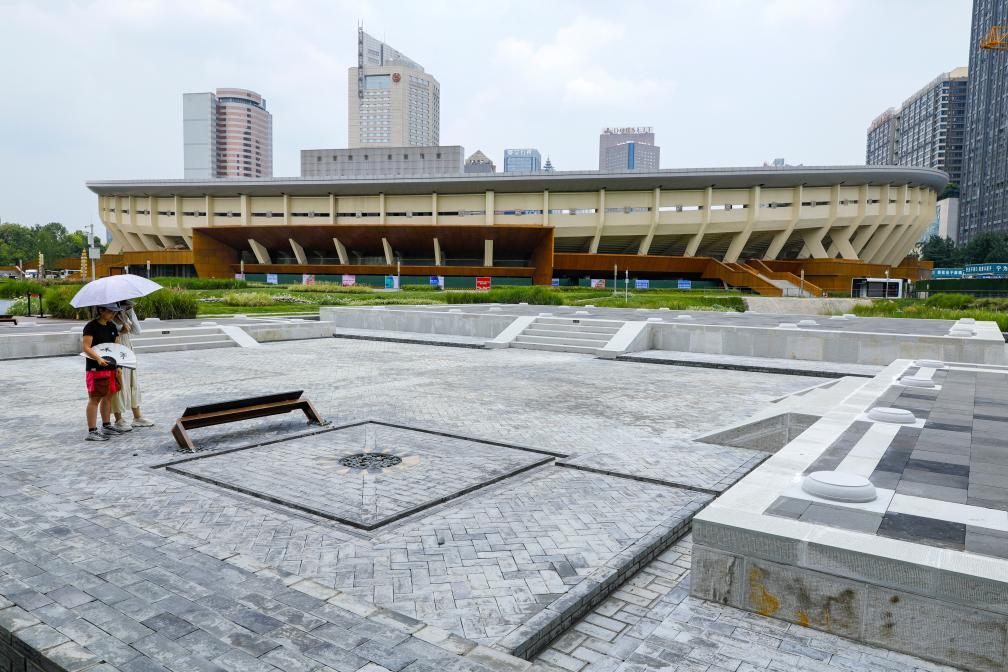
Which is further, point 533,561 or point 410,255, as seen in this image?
point 410,255

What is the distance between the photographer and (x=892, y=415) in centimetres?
629

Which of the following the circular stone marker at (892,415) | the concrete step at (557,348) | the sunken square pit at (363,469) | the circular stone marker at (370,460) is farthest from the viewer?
the concrete step at (557,348)

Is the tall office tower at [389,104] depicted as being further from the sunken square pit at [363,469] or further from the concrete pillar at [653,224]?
the sunken square pit at [363,469]

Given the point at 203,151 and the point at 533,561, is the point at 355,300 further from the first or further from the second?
the point at 203,151

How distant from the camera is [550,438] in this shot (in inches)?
306

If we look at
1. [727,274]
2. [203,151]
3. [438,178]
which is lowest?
[727,274]

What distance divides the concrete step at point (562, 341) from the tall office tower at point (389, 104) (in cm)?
17695

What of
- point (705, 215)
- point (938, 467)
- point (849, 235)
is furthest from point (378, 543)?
point (849, 235)

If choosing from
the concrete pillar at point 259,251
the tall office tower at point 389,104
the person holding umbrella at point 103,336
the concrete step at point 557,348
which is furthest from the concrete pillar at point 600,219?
the tall office tower at point 389,104

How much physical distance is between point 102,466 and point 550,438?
4973mm

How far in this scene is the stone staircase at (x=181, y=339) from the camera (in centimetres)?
1697

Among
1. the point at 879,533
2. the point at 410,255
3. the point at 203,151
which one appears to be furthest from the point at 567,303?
the point at 203,151

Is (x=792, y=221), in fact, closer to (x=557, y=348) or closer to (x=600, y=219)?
(x=600, y=219)

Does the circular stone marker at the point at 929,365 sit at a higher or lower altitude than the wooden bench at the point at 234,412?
higher
